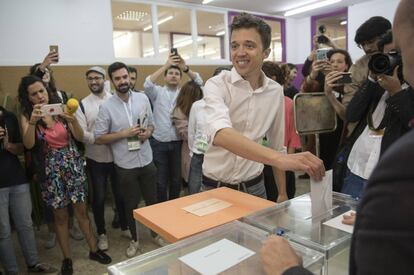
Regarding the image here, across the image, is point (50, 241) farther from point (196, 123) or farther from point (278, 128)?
point (278, 128)

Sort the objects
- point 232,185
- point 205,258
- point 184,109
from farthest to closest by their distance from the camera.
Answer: point 184,109
point 232,185
point 205,258

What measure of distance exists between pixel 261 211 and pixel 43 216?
3.19 meters

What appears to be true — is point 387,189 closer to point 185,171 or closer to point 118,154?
point 118,154

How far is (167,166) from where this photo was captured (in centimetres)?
334

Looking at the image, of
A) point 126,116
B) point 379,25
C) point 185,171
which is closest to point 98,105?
point 126,116

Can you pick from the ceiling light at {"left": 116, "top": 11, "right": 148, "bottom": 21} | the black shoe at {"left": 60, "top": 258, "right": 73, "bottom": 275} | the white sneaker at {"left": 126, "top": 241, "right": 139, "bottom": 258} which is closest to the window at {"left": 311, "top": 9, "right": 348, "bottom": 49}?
the ceiling light at {"left": 116, "top": 11, "right": 148, "bottom": 21}

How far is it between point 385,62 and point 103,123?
2094mm

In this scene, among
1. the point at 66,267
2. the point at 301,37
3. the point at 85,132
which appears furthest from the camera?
the point at 301,37

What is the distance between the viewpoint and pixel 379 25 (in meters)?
1.83

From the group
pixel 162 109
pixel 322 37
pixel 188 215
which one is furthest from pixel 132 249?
pixel 322 37

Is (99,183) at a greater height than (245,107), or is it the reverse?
(245,107)

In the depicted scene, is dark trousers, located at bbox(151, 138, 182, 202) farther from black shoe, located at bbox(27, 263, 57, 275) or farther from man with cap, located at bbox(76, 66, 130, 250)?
black shoe, located at bbox(27, 263, 57, 275)

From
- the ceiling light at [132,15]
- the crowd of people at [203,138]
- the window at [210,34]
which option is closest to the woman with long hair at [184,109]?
the crowd of people at [203,138]

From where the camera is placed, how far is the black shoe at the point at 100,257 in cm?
258
